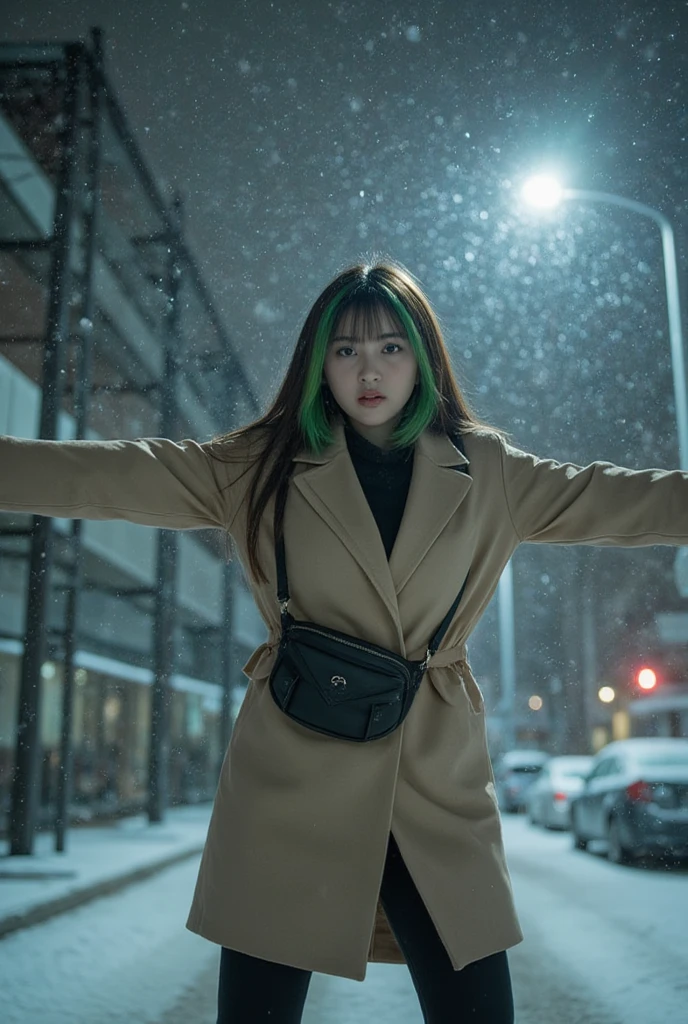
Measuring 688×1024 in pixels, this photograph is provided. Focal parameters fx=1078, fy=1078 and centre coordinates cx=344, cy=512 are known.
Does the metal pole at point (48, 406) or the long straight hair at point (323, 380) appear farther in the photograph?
the metal pole at point (48, 406)

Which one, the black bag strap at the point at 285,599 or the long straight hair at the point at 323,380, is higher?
the long straight hair at the point at 323,380

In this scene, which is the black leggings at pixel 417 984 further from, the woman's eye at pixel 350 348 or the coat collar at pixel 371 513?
the woman's eye at pixel 350 348

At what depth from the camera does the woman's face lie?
5.95ft

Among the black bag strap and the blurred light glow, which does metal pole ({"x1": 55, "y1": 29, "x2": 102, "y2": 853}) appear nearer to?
the blurred light glow

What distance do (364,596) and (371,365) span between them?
389 mm

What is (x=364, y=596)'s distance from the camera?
1723 millimetres

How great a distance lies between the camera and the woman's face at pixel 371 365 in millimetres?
1812

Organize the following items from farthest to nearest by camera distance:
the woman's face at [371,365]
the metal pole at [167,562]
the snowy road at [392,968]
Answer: the metal pole at [167,562] < the snowy road at [392,968] < the woman's face at [371,365]

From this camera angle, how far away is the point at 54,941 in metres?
3.86

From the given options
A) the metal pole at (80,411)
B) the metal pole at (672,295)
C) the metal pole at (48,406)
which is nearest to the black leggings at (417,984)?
the metal pole at (672,295)

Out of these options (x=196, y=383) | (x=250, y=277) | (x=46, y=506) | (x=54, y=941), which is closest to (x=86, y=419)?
(x=196, y=383)

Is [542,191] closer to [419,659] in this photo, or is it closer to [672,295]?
[672,295]

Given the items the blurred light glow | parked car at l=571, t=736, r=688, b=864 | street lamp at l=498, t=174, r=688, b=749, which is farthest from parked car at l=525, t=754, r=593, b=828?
the blurred light glow

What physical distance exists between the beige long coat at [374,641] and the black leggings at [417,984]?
0.11 ft
